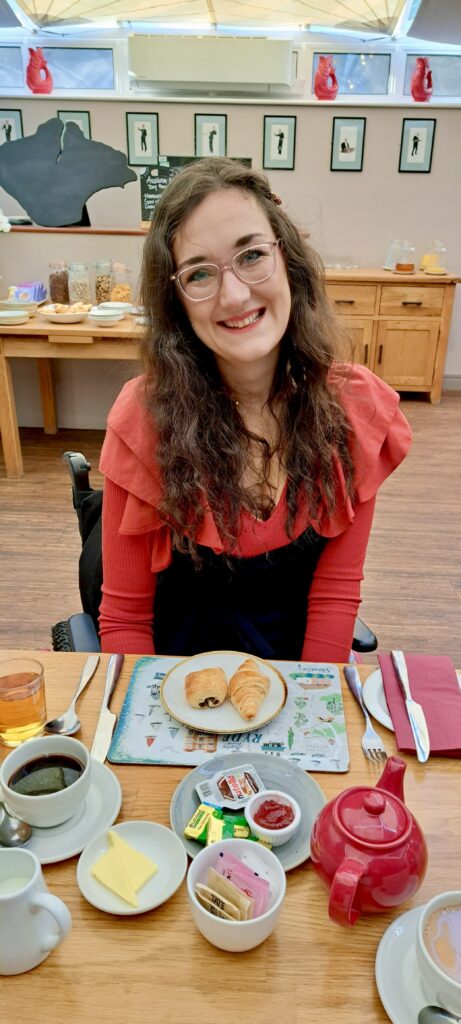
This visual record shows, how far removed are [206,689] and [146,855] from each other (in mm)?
256

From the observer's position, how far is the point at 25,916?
0.60m

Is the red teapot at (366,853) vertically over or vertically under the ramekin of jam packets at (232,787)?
over

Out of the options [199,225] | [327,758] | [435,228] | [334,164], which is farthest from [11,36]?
[327,758]

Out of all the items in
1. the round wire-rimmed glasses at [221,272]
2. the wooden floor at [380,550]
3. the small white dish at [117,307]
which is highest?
the round wire-rimmed glasses at [221,272]

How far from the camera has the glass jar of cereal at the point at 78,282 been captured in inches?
151

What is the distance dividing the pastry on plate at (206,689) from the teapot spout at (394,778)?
29 centimetres

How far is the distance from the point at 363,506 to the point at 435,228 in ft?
15.1

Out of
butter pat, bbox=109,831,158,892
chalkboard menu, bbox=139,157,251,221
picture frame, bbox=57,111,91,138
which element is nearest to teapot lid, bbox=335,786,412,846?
butter pat, bbox=109,831,158,892

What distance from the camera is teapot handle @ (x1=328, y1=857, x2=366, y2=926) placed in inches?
23.8

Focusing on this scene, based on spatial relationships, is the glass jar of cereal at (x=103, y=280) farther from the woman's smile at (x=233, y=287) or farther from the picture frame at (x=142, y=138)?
the woman's smile at (x=233, y=287)

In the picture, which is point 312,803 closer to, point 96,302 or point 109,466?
point 109,466

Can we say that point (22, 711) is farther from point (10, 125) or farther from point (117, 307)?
point (10, 125)

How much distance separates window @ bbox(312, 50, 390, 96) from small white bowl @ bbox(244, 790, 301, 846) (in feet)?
18.5

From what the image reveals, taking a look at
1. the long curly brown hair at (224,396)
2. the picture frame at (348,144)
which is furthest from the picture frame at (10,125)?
the long curly brown hair at (224,396)
